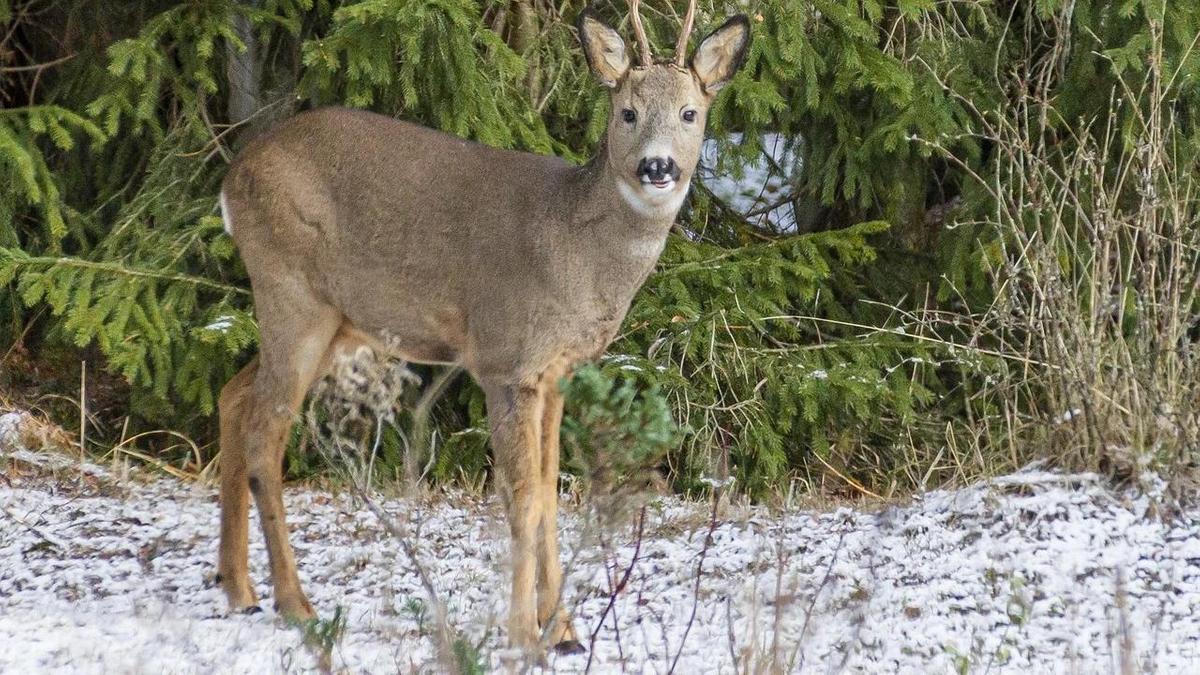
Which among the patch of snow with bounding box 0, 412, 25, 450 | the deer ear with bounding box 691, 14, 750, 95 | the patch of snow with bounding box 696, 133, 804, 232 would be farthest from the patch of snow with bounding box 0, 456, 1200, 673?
the patch of snow with bounding box 696, 133, 804, 232

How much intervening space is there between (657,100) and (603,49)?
0.28 meters

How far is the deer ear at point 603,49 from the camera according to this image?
5.75 metres

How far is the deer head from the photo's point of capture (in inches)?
220

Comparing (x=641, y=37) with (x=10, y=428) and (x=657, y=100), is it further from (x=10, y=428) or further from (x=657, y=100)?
(x=10, y=428)

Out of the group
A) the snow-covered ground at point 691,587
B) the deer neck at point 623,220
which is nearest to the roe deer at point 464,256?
the deer neck at point 623,220

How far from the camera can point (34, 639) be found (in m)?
4.98

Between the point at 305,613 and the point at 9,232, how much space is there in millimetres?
3170

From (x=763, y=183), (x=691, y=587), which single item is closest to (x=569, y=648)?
(x=691, y=587)

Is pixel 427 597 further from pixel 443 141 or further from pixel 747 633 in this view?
pixel 443 141

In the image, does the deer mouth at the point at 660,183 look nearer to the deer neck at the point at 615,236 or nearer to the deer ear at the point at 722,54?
the deer neck at the point at 615,236

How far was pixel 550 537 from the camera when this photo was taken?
18.0 feet

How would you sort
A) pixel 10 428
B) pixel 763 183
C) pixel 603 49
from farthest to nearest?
pixel 763 183, pixel 10 428, pixel 603 49

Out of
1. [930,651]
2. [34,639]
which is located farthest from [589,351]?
[34,639]

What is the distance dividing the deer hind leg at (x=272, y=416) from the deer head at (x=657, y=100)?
1232 millimetres
